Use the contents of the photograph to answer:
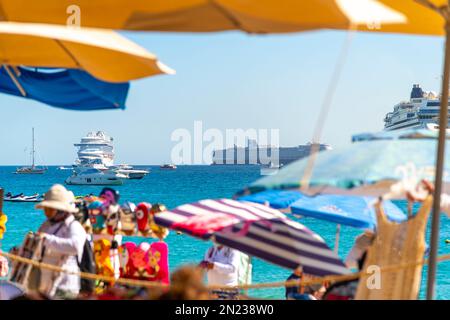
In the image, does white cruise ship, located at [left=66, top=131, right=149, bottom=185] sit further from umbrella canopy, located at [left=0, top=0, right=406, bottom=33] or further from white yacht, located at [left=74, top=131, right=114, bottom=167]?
umbrella canopy, located at [left=0, top=0, right=406, bottom=33]

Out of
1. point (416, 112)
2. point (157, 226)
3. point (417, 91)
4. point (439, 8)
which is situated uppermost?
point (417, 91)

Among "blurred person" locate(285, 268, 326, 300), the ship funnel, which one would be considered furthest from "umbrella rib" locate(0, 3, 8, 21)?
the ship funnel

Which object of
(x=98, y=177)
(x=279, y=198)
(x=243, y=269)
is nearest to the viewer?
(x=279, y=198)

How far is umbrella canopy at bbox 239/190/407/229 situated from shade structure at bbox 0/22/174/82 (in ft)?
7.40

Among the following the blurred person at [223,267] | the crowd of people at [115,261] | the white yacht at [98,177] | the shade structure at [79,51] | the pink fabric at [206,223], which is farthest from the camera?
the white yacht at [98,177]

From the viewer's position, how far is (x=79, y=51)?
4.68 m

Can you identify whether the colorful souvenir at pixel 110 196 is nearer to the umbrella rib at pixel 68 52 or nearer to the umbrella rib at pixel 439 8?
the umbrella rib at pixel 68 52

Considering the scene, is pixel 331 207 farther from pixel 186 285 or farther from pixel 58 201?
pixel 186 285

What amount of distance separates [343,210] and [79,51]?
10.1 feet

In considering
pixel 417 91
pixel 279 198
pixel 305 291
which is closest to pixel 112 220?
pixel 279 198

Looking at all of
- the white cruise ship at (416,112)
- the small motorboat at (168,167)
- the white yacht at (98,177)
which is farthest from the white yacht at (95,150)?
the white cruise ship at (416,112)

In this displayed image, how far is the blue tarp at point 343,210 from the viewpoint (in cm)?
634

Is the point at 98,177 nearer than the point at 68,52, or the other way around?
the point at 68,52

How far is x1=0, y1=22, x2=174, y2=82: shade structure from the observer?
4066 mm
